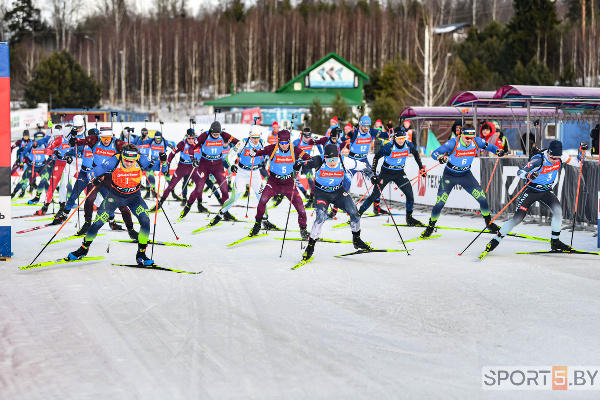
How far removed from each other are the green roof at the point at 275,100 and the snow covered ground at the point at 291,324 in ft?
167

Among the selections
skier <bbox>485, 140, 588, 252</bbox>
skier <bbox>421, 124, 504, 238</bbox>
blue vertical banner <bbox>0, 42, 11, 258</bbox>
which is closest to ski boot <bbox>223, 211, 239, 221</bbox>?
skier <bbox>421, 124, 504, 238</bbox>

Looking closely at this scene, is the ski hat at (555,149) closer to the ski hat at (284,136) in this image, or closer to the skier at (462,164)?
the skier at (462,164)

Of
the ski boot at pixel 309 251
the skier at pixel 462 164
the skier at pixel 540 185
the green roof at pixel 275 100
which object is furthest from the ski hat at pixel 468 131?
the green roof at pixel 275 100

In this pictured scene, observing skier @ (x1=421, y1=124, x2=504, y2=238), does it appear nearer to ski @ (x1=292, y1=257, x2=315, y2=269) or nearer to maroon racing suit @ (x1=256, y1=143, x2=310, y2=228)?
maroon racing suit @ (x1=256, y1=143, x2=310, y2=228)

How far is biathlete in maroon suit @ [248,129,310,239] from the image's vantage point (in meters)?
12.6

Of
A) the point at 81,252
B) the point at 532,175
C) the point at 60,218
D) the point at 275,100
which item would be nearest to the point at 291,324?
the point at 81,252

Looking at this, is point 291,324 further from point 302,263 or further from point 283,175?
point 283,175

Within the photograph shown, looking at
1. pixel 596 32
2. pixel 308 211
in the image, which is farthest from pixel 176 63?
pixel 308 211

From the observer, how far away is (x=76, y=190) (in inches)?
605

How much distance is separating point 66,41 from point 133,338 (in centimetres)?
9222

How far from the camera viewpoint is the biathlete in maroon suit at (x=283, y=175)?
12648mm

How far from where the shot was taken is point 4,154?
1132 centimetres

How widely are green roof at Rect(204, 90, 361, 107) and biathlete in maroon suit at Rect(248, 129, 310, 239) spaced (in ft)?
156

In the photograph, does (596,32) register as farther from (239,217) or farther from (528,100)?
(239,217)
